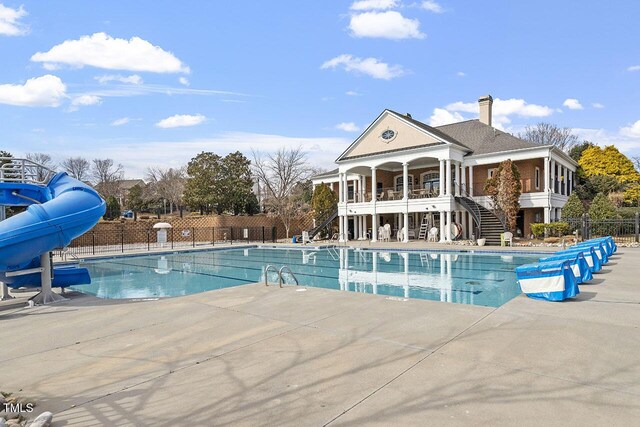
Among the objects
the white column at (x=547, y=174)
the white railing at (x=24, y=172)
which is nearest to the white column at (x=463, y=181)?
the white column at (x=547, y=174)

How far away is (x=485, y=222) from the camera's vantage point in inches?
953

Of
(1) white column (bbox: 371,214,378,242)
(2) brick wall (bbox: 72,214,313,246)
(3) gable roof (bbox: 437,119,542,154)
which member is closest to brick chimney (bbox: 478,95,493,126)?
(3) gable roof (bbox: 437,119,542,154)

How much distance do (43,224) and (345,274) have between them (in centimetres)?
954

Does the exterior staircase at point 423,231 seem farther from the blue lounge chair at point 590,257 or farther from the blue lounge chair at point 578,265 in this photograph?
the blue lounge chair at point 578,265

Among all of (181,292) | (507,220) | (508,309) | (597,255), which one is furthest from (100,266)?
(507,220)

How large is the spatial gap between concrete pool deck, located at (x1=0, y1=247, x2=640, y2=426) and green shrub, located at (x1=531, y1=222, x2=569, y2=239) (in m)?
17.1

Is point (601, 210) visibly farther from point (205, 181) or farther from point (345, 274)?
point (205, 181)

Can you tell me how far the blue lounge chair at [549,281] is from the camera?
7230mm

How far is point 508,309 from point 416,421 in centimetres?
443

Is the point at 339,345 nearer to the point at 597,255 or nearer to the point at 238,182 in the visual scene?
the point at 597,255

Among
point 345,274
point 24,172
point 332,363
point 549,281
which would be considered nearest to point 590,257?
point 549,281

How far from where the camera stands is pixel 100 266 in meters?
18.8

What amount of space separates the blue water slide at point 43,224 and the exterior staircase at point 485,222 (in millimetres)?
20928

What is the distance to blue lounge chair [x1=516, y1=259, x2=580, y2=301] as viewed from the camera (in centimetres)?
723
